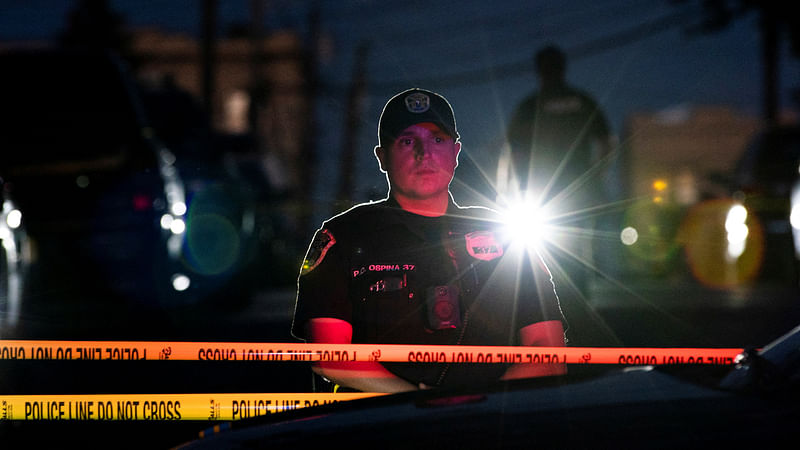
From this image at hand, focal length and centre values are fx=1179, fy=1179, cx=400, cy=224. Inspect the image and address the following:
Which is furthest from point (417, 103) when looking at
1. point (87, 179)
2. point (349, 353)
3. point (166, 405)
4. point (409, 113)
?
point (87, 179)

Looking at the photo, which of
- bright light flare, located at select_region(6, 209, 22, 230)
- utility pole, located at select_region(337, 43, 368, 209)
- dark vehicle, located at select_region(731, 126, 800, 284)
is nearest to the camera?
bright light flare, located at select_region(6, 209, 22, 230)

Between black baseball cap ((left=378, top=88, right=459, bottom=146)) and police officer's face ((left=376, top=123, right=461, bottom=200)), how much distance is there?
2 cm

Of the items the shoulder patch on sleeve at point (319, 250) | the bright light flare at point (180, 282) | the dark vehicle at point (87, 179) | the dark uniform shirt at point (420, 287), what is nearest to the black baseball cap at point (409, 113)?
the dark uniform shirt at point (420, 287)

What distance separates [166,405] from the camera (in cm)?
385

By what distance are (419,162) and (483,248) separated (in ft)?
1.07

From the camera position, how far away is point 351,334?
345cm

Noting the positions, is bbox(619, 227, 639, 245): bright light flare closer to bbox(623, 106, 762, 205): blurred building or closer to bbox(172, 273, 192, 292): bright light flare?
bbox(172, 273, 192, 292): bright light flare

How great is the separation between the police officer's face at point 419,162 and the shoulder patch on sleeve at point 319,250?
0.86 ft

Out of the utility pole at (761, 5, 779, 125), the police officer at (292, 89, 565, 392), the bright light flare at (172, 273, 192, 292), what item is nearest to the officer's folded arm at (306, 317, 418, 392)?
the police officer at (292, 89, 565, 392)

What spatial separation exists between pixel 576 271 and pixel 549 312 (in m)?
4.19

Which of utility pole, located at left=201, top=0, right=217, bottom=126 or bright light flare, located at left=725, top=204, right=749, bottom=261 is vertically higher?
utility pole, located at left=201, top=0, right=217, bottom=126

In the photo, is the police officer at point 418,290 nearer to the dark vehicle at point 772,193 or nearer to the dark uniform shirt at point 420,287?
the dark uniform shirt at point 420,287

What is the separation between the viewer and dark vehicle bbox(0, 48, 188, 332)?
23.1 feet

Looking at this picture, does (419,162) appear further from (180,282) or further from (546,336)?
(180,282)
